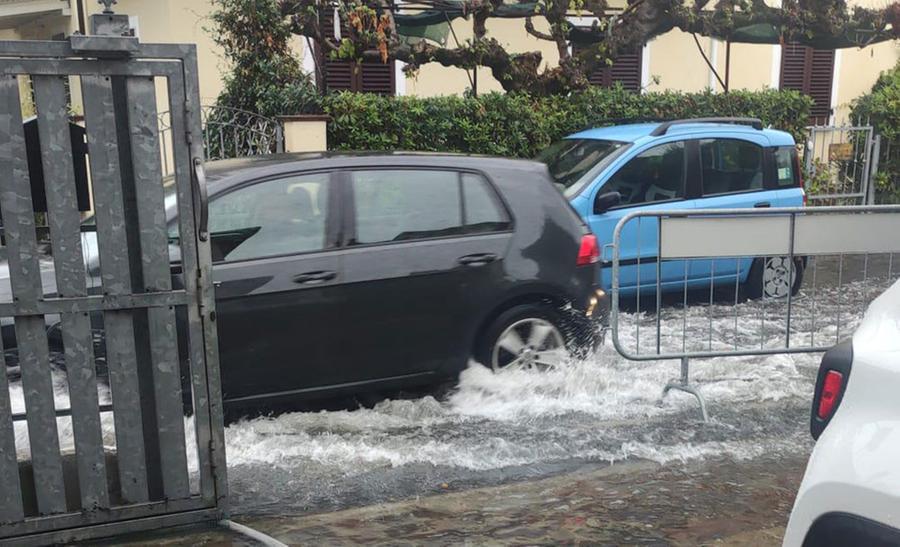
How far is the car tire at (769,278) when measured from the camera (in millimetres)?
7547

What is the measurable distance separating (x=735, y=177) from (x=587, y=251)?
3036 mm

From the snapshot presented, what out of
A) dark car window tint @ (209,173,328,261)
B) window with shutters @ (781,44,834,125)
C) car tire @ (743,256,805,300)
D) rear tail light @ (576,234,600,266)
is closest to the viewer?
dark car window tint @ (209,173,328,261)

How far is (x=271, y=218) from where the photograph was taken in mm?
4777

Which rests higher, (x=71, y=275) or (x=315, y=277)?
(x=71, y=275)

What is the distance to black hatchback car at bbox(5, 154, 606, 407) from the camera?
4672 mm

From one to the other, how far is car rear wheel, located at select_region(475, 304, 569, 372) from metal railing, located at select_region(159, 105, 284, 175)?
4718 millimetres

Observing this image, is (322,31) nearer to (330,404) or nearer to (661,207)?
(661,207)

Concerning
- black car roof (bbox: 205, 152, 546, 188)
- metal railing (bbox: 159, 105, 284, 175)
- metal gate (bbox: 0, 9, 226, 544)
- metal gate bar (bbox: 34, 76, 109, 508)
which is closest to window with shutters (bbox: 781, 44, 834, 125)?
metal railing (bbox: 159, 105, 284, 175)

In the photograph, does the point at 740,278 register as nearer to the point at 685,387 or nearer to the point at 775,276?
the point at 775,276

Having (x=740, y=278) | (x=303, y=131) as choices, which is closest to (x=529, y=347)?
(x=740, y=278)

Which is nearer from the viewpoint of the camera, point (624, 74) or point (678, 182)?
point (678, 182)

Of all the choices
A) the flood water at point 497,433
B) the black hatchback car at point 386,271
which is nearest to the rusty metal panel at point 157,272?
the flood water at point 497,433

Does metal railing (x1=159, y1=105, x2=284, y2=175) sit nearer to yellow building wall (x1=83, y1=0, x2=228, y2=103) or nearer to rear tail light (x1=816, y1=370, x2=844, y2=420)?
yellow building wall (x1=83, y1=0, x2=228, y2=103)

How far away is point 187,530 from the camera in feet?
11.2
